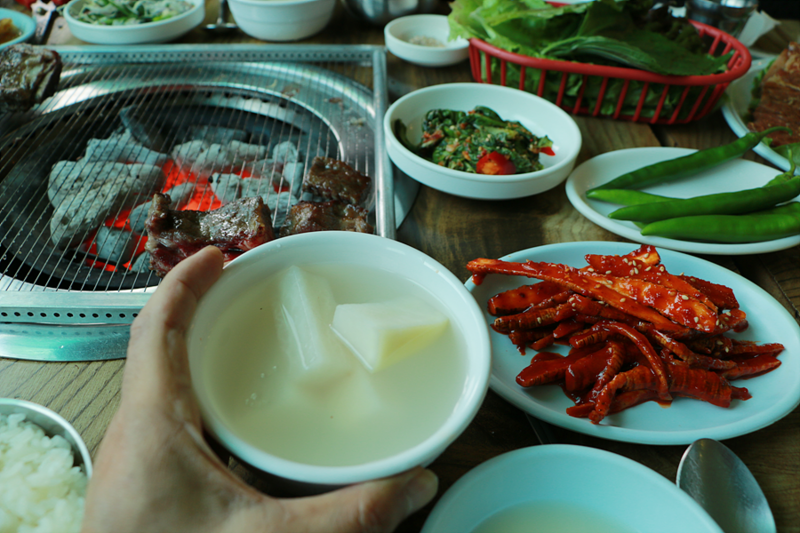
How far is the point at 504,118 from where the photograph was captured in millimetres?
2395

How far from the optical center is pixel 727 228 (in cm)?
171

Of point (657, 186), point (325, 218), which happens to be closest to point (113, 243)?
point (325, 218)

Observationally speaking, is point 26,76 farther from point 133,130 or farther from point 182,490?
point 182,490

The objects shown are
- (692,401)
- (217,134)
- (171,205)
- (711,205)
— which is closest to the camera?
(692,401)

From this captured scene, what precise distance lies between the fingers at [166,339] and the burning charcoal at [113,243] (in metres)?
1.11

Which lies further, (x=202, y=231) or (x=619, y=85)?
(x=619, y=85)

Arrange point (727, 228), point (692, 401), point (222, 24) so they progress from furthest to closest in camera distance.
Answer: point (222, 24)
point (727, 228)
point (692, 401)

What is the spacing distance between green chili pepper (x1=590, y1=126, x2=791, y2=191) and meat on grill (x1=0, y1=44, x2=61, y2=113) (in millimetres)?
2724

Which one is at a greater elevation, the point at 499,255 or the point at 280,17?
the point at 280,17

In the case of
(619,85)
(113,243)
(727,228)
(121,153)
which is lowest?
(113,243)

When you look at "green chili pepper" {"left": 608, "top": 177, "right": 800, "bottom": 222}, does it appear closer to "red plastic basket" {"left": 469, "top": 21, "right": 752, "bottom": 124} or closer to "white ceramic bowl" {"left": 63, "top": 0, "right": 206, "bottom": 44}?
"red plastic basket" {"left": 469, "top": 21, "right": 752, "bottom": 124}

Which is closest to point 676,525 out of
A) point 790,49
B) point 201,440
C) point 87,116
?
point 201,440

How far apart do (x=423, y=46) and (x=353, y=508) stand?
2.89 meters

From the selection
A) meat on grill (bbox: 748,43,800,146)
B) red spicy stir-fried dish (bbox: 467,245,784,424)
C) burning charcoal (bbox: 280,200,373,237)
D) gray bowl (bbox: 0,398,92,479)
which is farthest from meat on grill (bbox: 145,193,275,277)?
meat on grill (bbox: 748,43,800,146)
